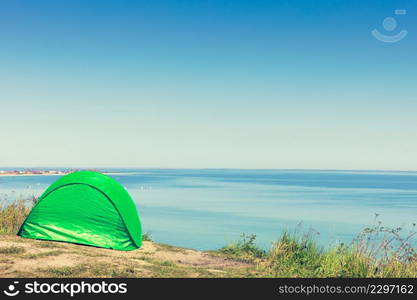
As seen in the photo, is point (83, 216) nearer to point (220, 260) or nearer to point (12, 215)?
point (12, 215)

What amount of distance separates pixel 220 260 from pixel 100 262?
429 centimetres

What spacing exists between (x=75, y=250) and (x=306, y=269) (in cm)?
689

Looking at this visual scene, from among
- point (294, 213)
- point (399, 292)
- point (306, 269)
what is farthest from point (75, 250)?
point (294, 213)

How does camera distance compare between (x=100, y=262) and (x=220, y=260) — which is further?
(x=220, y=260)

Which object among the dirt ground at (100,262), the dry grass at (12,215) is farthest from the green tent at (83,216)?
the dry grass at (12,215)

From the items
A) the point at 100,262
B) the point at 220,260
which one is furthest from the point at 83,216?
the point at 220,260

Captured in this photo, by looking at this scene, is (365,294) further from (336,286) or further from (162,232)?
(162,232)

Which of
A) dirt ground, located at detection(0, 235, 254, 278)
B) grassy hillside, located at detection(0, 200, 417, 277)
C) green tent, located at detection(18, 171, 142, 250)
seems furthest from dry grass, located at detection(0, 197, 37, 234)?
dirt ground, located at detection(0, 235, 254, 278)

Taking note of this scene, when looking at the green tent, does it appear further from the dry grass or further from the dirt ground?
the dry grass

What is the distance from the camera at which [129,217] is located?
48.5 ft

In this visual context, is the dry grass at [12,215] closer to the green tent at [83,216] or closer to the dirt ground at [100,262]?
the green tent at [83,216]

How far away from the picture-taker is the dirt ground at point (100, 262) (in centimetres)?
1053

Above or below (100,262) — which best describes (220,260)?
below

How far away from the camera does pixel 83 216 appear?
14297 millimetres
